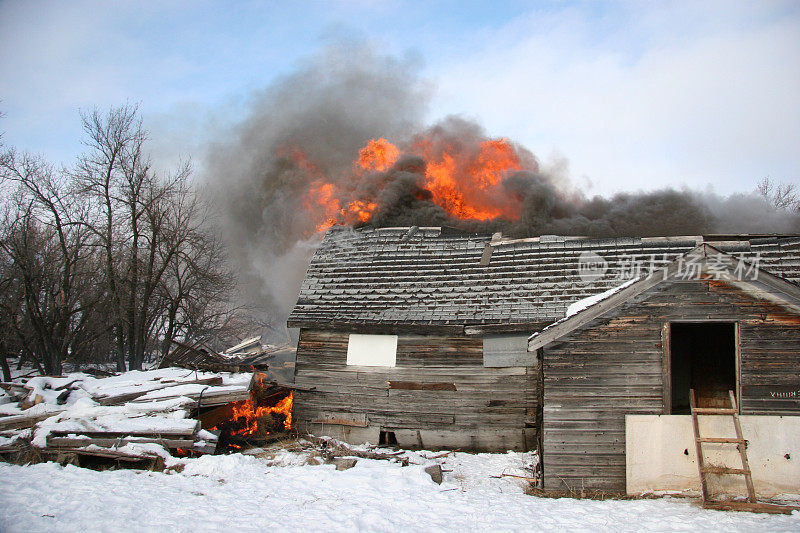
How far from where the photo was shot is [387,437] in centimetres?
1284

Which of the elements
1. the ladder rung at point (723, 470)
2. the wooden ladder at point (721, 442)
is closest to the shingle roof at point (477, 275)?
the wooden ladder at point (721, 442)

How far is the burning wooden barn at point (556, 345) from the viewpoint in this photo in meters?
8.35

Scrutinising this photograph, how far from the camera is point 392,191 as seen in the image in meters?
20.2

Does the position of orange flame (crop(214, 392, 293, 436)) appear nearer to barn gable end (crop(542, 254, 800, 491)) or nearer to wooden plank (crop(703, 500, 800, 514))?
barn gable end (crop(542, 254, 800, 491))

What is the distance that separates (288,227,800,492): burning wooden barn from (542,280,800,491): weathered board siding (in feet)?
0.07

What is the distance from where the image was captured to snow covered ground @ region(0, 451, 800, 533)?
703 centimetres

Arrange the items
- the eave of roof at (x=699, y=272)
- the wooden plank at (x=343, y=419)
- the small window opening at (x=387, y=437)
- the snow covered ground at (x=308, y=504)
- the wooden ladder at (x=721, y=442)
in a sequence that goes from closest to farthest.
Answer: the snow covered ground at (x=308, y=504), the wooden ladder at (x=721, y=442), the eave of roof at (x=699, y=272), the small window opening at (x=387, y=437), the wooden plank at (x=343, y=419)

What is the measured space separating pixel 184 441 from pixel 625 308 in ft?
29.4

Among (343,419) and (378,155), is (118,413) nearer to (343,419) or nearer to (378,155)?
(343,419)

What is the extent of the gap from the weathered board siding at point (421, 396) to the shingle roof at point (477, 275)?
0.71 meters

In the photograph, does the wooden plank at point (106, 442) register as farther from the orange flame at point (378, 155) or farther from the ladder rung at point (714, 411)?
the orange flame at point (378, 155)

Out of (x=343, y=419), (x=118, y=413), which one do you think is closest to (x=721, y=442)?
(x=343, y=419)

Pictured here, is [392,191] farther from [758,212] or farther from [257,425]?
[758,212]

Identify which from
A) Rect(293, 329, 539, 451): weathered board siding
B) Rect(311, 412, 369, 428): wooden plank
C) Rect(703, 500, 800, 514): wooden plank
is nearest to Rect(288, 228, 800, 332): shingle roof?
Rect(293, 329, 539, 451): weathered board siding
